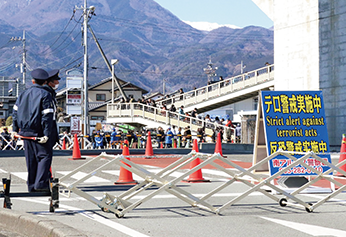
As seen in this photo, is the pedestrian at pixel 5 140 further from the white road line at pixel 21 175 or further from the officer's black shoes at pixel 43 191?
the officer's black shoes at pixel 43 191

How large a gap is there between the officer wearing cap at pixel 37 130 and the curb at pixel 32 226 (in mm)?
747

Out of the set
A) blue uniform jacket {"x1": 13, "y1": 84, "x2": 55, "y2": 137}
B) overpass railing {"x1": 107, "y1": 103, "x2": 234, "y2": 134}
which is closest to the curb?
blue uniform jacket {"x1": 13, "y1": 84, "x2": 55, "y2": 137}

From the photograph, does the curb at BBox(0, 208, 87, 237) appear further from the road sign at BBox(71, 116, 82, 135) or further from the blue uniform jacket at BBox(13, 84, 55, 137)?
the road sign at BBox(71, 116, 82, 135)

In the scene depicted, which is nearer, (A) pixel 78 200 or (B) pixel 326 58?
(A) pixel 78 200

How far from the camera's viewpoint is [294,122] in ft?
37.9

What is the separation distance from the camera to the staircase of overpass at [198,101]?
4355cm

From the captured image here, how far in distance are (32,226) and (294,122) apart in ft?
19.8

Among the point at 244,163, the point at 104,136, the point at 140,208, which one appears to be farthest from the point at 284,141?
the point at 104,136

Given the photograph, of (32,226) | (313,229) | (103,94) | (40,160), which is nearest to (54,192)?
(40,160)

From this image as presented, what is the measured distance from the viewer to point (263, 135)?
1214 cm

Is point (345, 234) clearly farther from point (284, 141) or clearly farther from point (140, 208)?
point (284, 141)

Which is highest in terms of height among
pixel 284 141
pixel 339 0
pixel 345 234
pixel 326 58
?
pixel 339 0

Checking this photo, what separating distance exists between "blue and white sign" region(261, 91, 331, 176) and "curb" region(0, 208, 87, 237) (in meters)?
5.20

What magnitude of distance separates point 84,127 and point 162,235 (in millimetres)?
37270
